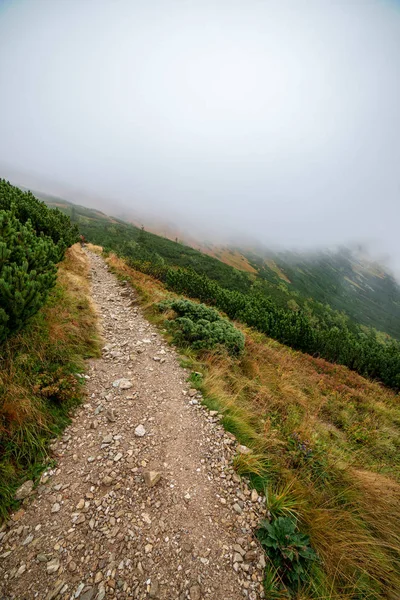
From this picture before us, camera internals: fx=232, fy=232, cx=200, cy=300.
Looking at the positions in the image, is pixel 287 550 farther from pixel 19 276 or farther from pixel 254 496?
pixel 19 276

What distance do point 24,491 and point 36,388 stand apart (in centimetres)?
146

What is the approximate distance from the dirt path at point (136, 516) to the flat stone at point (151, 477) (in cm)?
6

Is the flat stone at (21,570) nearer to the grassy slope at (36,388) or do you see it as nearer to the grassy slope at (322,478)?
the grassy slope at (36,388)

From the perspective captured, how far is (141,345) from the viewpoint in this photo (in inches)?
270

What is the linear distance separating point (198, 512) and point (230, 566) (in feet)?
1.98

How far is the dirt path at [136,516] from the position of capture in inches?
94.0

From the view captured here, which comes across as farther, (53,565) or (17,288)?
(17,288)

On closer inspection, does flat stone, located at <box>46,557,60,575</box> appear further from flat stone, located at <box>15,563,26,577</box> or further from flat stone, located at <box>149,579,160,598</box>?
flat stone, located at <box>149,579,160,598</box>

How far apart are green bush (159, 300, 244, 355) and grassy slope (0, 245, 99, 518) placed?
259cm

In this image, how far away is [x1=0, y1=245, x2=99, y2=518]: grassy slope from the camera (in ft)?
10.7

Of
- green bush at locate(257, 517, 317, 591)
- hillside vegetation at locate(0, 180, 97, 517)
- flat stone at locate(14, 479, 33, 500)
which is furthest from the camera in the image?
hillside vegetation at locate(0, 180, 97, 517)

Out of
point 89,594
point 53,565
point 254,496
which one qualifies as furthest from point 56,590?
point 254,496

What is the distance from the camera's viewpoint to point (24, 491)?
3.01 meters

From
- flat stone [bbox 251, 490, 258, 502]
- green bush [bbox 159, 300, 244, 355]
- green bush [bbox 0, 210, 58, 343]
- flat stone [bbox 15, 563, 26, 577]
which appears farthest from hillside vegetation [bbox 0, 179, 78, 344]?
flat stone [bbox 251, 490, 258, 502]
